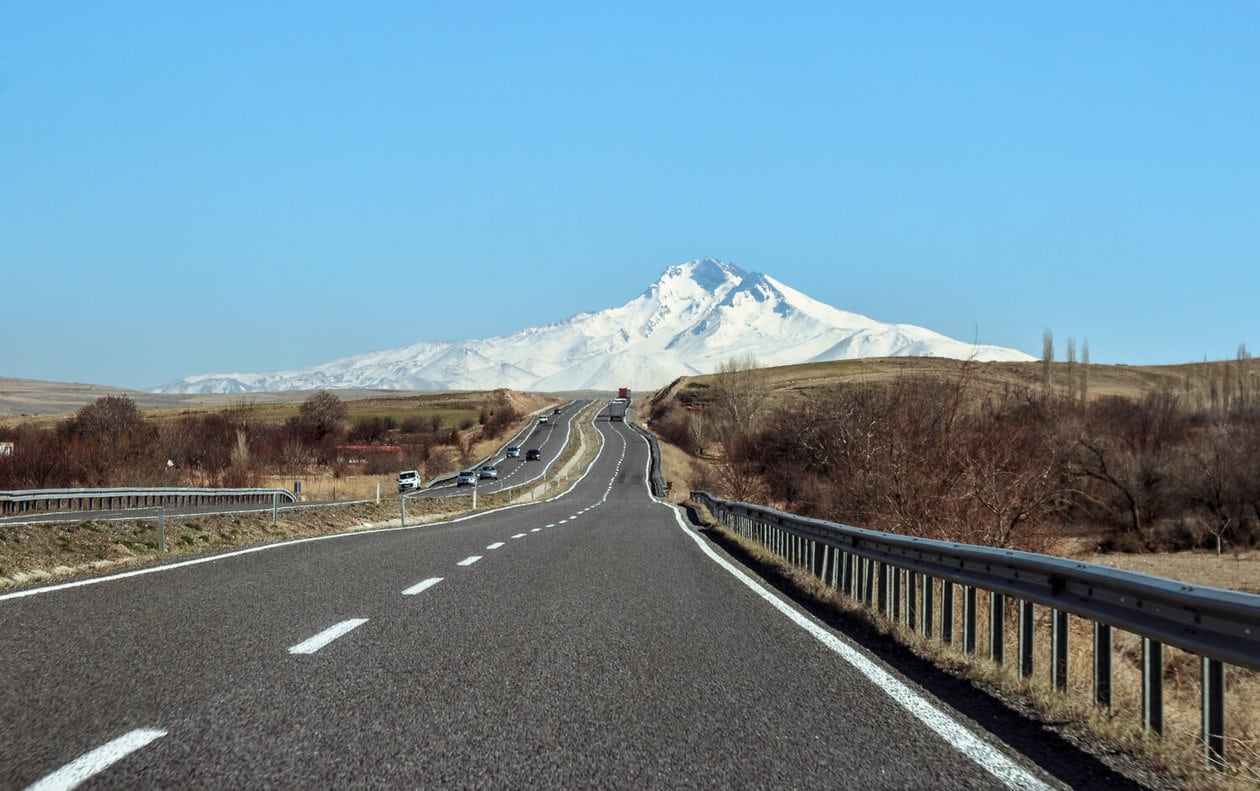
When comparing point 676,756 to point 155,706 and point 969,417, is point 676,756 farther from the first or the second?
point 969,417

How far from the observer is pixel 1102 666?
6.91m

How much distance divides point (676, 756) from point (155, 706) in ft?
8.87

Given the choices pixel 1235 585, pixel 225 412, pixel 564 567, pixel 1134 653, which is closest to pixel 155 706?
pixel 564 567

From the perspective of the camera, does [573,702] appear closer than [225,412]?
Yes

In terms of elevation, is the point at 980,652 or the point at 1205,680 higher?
the point at 1205,680

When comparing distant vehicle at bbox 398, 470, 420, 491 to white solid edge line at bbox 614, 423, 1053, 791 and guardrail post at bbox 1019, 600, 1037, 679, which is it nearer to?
white solid edge line at bbox 614, 423, 1053, 791

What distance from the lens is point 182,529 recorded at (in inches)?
897

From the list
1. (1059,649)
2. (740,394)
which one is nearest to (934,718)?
(1059,649)

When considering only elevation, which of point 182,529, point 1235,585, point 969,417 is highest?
point 969,417

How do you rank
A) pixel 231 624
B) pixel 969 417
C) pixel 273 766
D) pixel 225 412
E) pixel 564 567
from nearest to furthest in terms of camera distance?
pixel 273 766 → pixel 231 624 → pixel 564 567 → pixel 969 417 → pixel 225 412

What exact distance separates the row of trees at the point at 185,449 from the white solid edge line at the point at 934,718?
4330cm

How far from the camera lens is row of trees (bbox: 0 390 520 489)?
48594 mm

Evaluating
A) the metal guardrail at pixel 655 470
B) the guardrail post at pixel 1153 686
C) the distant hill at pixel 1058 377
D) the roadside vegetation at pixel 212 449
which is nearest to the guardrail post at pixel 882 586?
the guardrail post at pixel 1153 686

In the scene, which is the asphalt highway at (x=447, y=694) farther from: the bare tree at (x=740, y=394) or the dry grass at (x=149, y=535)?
the bare tree at (x=740, y=394)
